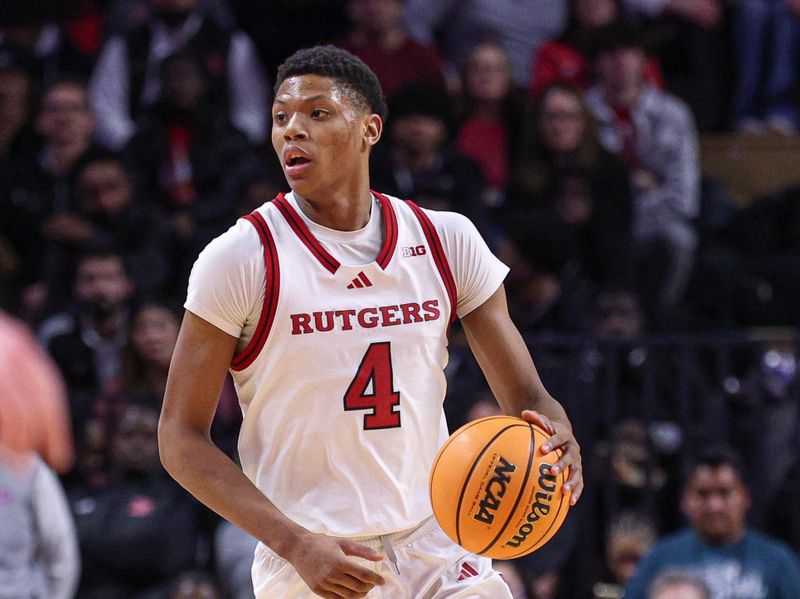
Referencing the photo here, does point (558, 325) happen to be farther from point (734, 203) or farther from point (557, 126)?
point (734, 203)

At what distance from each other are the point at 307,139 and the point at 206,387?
30.0 inches

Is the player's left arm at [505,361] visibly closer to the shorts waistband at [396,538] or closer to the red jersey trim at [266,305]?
the shorts waistband at [396,538]

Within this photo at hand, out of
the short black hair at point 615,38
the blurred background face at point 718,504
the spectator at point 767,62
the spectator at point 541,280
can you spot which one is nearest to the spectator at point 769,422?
the blurred background face at point 718,504

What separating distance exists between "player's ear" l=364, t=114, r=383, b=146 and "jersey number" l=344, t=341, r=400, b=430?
2.07 ft

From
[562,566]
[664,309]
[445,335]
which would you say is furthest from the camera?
[664,309]

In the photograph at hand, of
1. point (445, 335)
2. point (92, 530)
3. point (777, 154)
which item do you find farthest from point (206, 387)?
point (777, 154)

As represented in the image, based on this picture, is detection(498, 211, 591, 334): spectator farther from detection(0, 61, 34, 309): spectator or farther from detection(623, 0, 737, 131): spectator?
detection(0, 61, 34, 309): spectator

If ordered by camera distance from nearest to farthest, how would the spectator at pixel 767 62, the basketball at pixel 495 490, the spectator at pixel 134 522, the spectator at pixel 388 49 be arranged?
1. the basketball at pixel 495 490
2. the spectator at pixel 134 522
3. the spectator at pixel 388 49
4. the spectator at pixel 767 62

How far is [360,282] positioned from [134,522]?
3832mm

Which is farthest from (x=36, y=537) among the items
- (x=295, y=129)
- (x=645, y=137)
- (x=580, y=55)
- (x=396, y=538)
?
(x=580, y=55)

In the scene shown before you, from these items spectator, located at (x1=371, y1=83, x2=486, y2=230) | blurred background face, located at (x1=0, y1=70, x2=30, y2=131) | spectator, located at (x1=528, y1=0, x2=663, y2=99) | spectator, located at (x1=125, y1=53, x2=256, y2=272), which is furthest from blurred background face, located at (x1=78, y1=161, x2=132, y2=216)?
spectator, located at (x1=528, y1=0, x2=663, y2=99)

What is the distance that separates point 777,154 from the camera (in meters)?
10.7

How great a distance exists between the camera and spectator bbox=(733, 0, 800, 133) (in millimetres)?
10695

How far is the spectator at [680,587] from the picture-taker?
6.93 m
